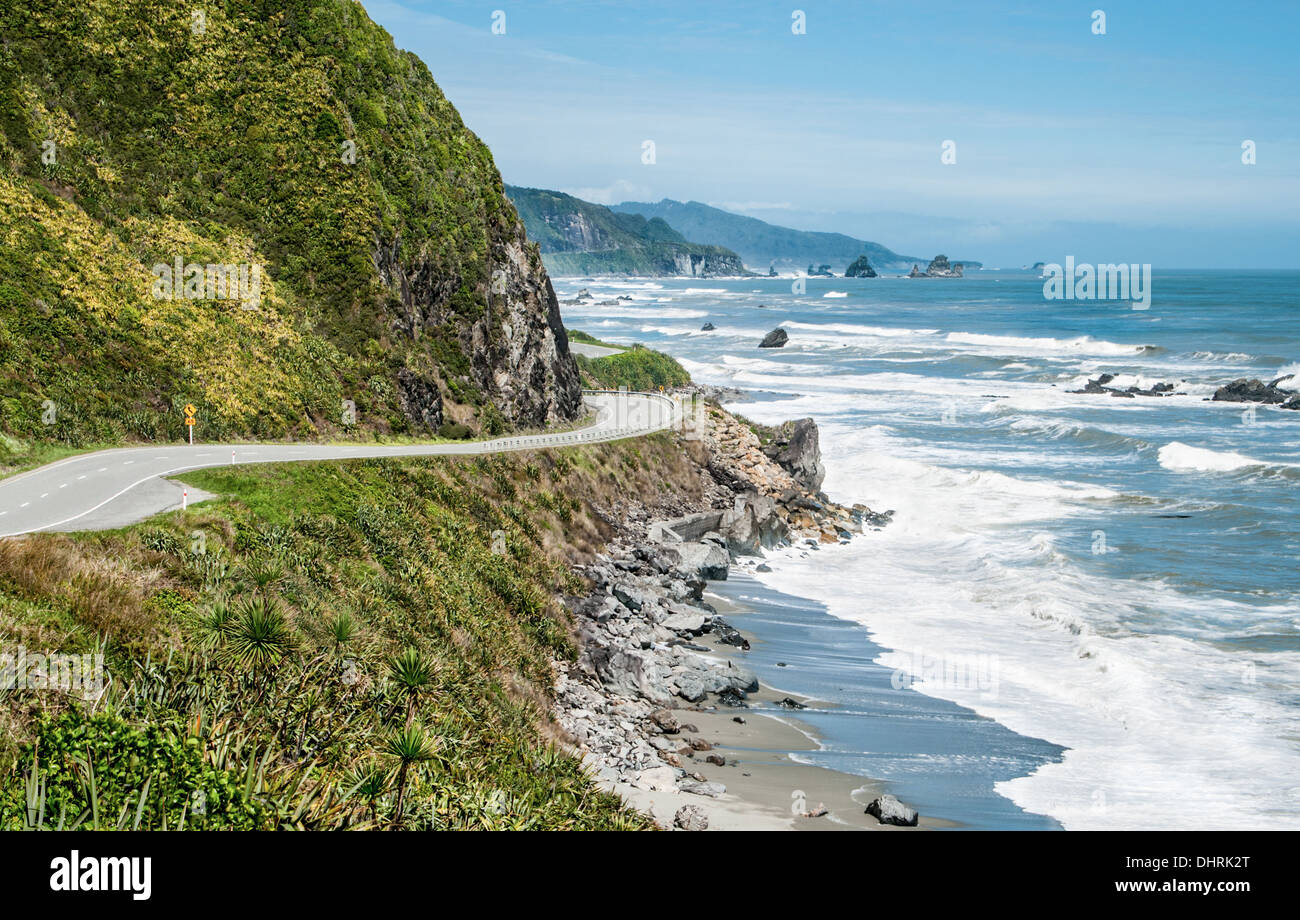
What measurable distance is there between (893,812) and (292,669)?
36.2ft

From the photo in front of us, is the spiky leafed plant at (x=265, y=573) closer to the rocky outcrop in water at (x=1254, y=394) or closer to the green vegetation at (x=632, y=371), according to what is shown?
the green vegetation at (x=632, y=371)

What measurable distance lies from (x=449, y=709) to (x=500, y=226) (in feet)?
127

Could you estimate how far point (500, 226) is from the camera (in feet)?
171

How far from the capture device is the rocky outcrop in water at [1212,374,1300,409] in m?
78.8

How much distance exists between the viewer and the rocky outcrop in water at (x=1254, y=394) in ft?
258

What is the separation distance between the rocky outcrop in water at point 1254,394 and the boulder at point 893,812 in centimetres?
7257

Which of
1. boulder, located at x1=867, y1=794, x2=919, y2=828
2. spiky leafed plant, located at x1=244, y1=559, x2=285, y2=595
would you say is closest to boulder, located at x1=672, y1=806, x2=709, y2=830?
boulder, located at x1=867, y1=794, x2=919, y2=828

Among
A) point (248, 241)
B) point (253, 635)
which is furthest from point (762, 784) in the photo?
point (248, 241)

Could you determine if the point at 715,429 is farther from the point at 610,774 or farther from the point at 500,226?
the point at 610,774

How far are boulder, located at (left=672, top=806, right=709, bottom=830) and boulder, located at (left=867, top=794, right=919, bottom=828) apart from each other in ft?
10.9

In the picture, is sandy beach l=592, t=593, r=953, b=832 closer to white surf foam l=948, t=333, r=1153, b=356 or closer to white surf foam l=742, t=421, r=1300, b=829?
white surf foam l=742, t=421, r=1300, b=829

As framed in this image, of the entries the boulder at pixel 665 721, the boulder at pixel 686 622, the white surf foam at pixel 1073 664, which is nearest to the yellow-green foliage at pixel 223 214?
the boulder at pixel 686 622

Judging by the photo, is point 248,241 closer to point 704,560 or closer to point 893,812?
point 704,560
